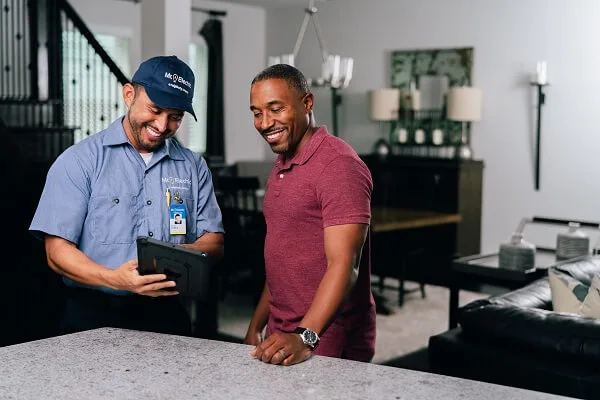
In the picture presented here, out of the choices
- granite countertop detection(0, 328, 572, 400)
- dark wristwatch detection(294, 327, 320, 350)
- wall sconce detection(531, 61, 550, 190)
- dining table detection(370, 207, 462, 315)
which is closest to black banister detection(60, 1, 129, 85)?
dining table detection(370, 207, 462, 315)

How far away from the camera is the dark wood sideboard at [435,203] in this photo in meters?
7.45

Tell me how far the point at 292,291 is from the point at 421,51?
645 centimetres

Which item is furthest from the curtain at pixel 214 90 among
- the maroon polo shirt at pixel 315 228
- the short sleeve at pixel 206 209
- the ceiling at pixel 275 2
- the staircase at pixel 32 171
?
the maroon polo shirt at pixel 315 228

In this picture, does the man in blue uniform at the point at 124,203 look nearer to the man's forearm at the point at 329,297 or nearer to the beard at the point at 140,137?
the beard at the point at 140,137

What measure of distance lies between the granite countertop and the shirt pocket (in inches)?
16.1

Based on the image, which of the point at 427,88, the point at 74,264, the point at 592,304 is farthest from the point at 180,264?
the point at 427,88

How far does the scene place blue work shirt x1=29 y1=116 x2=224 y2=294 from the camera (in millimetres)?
2180

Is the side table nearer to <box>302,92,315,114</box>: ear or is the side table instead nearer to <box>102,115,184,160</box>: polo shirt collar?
<box>102,115,184,160</box>: polo shirt collar

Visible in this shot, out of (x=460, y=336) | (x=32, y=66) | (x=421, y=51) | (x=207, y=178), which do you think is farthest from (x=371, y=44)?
(x=207, y=178)

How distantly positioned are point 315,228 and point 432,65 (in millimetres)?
6324

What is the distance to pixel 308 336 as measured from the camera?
1.78m

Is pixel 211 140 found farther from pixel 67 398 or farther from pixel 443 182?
pixel 67 398

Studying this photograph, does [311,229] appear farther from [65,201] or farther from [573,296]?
[573,296]

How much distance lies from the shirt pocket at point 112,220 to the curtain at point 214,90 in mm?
6637
